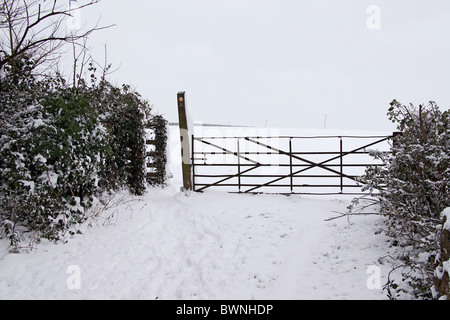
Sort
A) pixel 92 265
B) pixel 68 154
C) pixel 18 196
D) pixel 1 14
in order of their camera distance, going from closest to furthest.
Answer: pixel 92 265 → pixel 18 196 → pixel 68 154 → pixel 1 14

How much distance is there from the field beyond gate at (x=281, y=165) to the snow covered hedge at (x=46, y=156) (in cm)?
343

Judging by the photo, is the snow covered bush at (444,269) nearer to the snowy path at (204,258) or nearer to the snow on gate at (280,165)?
the snowy path at (204,258)

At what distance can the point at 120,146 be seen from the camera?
768 cm

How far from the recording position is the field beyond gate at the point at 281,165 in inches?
318

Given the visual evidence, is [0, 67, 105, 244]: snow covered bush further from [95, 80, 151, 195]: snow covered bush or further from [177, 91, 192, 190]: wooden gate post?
[177, 91, 192, 190]: wooden gate post

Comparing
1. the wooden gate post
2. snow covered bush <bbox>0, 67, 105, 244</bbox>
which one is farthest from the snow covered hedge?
the wooden gate post

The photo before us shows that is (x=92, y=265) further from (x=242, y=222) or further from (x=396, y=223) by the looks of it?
(x=396, y=223)

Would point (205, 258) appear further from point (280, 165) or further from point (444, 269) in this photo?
point (280, 165)

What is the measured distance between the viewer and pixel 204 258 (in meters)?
4.35

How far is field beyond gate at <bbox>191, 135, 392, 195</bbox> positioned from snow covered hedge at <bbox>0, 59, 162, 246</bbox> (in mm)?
3425

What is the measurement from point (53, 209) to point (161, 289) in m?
2.39

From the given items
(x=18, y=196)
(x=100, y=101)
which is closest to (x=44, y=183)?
(x=18, y=196)

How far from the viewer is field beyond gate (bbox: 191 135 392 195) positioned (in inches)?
318

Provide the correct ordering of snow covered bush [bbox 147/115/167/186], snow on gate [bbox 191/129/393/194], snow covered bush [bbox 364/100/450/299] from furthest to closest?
snow covered bush [bbox 147/115/167/186]
snow on gate [bbox 191/129/393/194]
snow covered bush [bbox 364/100/450/299]
